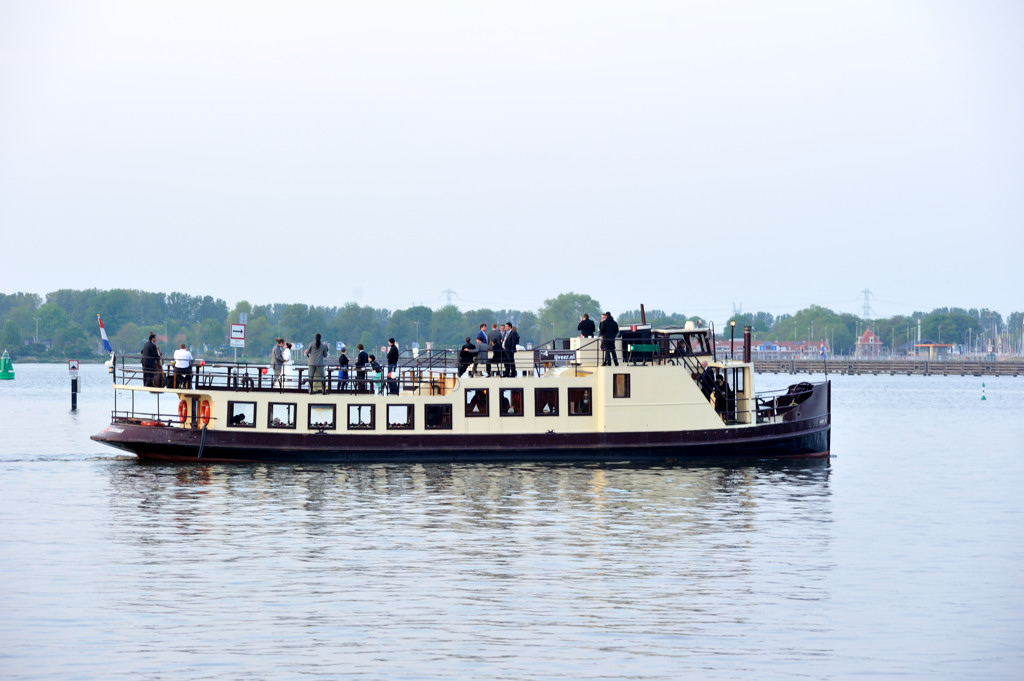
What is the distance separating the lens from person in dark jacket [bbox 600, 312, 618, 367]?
4022 centimetres

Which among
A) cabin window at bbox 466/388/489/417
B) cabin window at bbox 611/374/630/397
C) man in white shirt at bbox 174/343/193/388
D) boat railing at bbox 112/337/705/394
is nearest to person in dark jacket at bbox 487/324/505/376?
boat railing at bbox 112/337/705/394

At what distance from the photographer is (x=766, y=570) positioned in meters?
22.9

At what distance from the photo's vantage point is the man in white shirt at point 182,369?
3944cm

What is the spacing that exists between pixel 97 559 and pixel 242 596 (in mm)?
5079

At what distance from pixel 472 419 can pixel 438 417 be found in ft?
3.72

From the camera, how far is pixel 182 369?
130ft

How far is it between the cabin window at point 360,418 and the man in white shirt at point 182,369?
17.8ft

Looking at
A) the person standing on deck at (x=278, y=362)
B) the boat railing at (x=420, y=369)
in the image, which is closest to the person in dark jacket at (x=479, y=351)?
the boat railing at (x=420, y=369)

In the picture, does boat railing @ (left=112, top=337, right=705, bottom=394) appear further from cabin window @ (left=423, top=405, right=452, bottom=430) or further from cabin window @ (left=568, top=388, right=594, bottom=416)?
cabin window @ (left=568, top=388, right=594, bottom=416)

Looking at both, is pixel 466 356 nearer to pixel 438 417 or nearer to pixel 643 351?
pixel 438 417

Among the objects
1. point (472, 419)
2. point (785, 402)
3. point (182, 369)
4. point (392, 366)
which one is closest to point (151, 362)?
point (182, 369)

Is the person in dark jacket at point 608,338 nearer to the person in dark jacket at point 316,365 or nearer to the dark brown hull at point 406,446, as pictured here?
the dark brown hull at point 406,446

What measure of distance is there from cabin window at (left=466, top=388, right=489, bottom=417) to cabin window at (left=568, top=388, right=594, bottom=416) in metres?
2.81

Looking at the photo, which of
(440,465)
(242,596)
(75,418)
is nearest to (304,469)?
(440,465)
